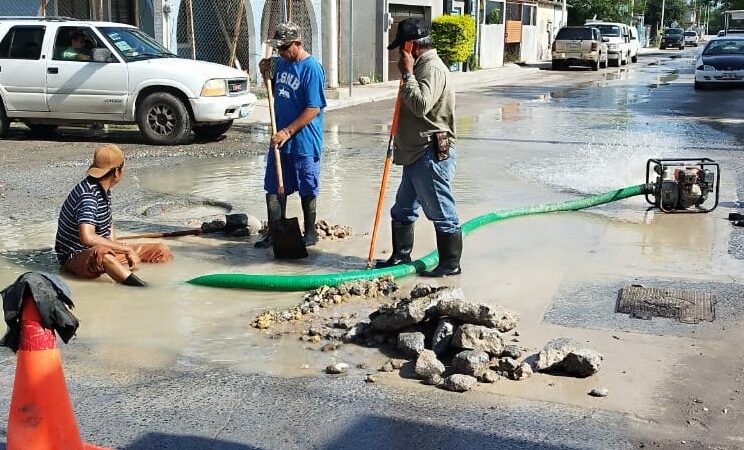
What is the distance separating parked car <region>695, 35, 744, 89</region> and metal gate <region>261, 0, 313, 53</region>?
1151 centimetres

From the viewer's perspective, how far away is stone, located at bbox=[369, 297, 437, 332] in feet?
16.1

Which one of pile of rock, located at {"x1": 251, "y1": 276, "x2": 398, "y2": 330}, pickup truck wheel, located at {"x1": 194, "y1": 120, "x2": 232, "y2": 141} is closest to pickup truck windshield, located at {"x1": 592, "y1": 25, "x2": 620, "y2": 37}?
pickup truck wheel, located at {"x1": 194, "y1": 120, "x2": 232, "y2": 141}

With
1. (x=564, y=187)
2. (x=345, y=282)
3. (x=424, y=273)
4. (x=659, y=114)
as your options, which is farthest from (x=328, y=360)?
(x=659, y=114)

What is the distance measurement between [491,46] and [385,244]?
31.2 metres

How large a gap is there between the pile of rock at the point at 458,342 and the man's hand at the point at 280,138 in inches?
81.3

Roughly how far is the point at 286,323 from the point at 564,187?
5.48m

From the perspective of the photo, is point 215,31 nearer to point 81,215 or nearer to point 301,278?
point 81,215

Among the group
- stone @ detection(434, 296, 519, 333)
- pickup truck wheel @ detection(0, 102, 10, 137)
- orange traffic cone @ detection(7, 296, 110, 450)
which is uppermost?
pickup truck wheel @ detection(0, 102, 10, 137)

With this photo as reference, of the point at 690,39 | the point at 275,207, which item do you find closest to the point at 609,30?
the point at 275,207

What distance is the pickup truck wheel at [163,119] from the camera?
13062 mm

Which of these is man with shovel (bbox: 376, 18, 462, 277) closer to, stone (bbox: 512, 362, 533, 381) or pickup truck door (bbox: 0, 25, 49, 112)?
stone (bbox: 512, 362, 533, 381)

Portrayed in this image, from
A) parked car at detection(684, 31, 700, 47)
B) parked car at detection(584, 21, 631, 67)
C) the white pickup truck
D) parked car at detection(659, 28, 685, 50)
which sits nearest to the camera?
the white pickup truck

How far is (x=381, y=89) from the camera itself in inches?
933

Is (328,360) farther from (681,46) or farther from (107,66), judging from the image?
(681,46)
